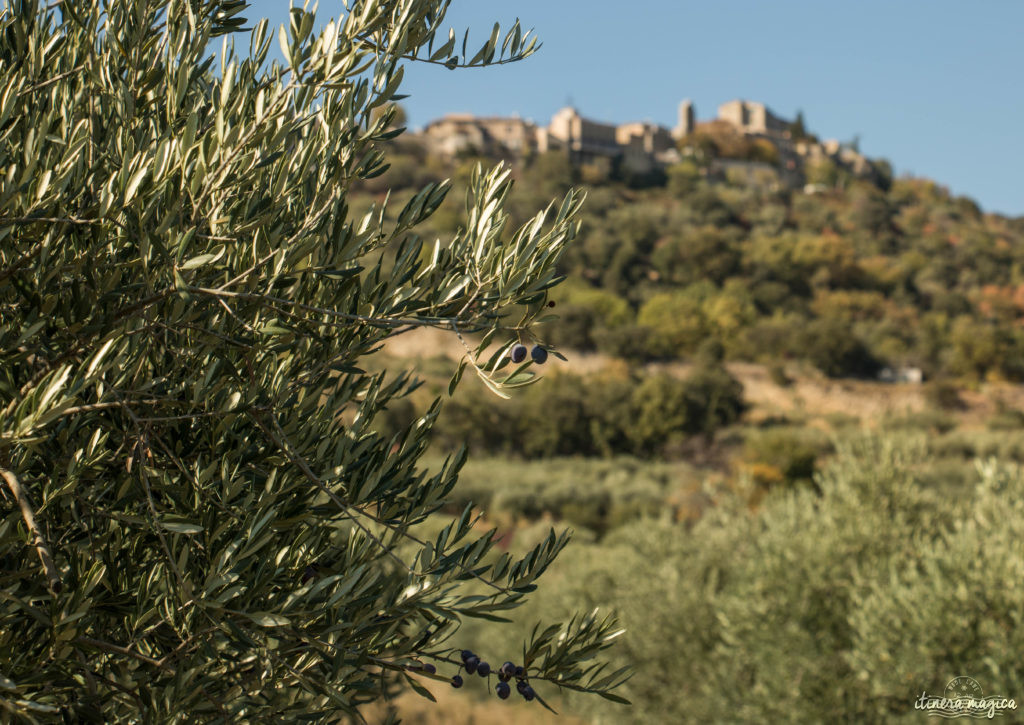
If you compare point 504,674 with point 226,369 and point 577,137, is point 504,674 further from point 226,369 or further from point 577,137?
point 577,137

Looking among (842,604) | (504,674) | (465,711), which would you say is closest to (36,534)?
(504,674)

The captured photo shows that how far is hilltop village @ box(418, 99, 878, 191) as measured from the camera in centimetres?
11062

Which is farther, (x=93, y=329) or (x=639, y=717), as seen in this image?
(x=639, y=717)

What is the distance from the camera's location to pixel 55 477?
2.44 m

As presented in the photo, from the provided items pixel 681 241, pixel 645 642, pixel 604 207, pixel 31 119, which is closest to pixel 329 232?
pixel 31 119

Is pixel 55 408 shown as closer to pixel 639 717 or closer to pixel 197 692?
pixel 197 692

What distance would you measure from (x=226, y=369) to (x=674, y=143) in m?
130

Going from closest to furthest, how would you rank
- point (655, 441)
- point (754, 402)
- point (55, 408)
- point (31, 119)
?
1. point (55, 408)
2. point (31, 119)
3. point (655, 441)
4. point (754, 402)

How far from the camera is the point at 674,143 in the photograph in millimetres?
125250

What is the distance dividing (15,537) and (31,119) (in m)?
1.43

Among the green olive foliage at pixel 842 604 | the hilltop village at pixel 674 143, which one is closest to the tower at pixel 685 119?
the hilltop village at pixel 674 143

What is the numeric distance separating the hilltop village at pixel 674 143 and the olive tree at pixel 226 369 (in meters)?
101

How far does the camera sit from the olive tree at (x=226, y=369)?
232cm

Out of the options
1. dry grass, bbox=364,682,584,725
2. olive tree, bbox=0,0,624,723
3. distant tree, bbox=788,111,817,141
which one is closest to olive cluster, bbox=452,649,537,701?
olive tree, bbox=0,0,624,723
